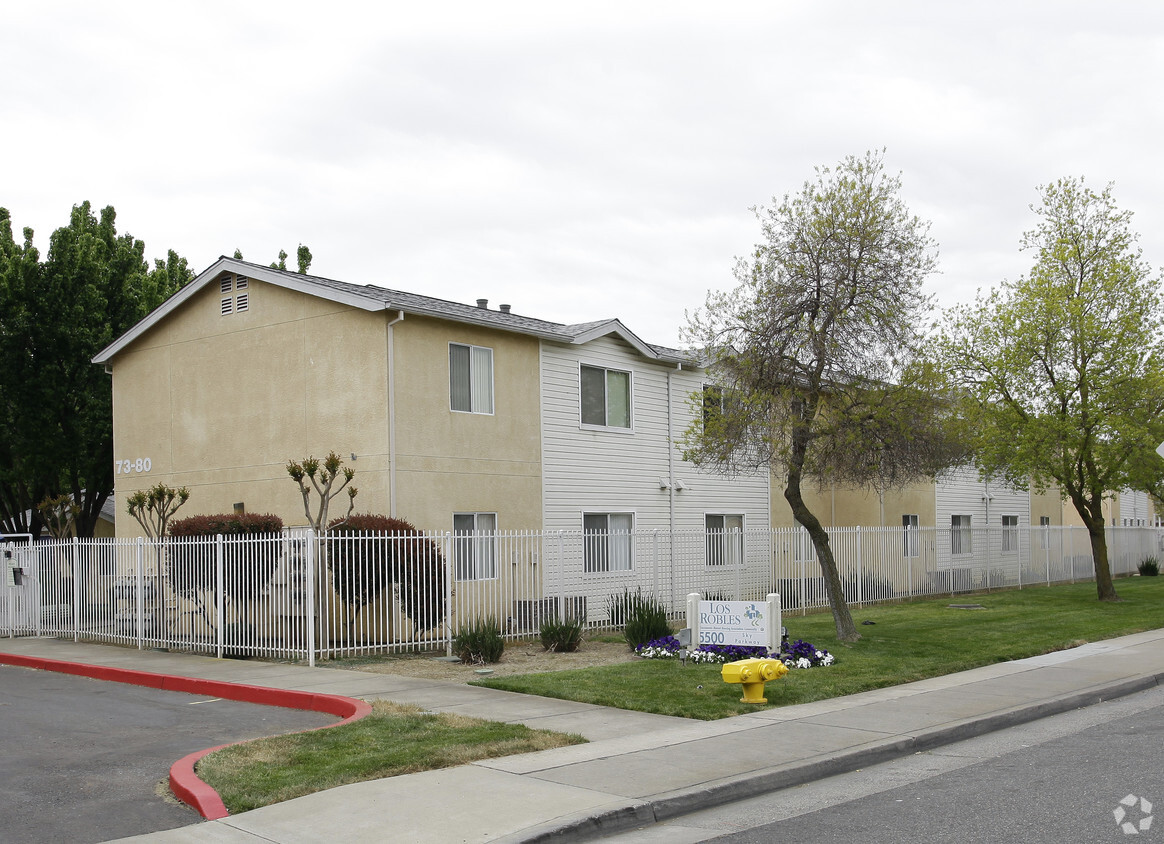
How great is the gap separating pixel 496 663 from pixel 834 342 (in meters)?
6.62

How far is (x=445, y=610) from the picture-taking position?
1705 centimetres

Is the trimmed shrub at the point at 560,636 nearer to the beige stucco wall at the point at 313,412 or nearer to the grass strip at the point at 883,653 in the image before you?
the grass strip at the point at 883,653

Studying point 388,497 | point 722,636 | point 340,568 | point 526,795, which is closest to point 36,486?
point 388,497

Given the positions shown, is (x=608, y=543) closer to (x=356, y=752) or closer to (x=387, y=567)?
(x=387, y=567)

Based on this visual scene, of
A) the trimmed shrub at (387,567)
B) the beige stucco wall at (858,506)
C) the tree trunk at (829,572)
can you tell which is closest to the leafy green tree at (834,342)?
the tree trunk at (829,572)

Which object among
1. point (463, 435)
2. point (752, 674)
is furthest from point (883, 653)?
point (463, 435)

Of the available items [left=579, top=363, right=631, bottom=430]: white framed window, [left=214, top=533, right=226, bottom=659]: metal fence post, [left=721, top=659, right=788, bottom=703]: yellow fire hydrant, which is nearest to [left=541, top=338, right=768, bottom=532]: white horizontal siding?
[left=579, top=363, right=631, bottom=430]: white framed window

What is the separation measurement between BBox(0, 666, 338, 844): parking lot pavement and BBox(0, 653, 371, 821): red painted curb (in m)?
0.13

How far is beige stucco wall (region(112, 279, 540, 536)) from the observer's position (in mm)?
19312

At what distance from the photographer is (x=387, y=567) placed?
53.6 ft

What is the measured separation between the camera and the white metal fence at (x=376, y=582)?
1612 cm

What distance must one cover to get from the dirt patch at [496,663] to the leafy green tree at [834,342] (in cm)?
361

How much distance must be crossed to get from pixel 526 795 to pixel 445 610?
9403 mm

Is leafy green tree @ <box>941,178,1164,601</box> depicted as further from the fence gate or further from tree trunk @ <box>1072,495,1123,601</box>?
the fence gate
